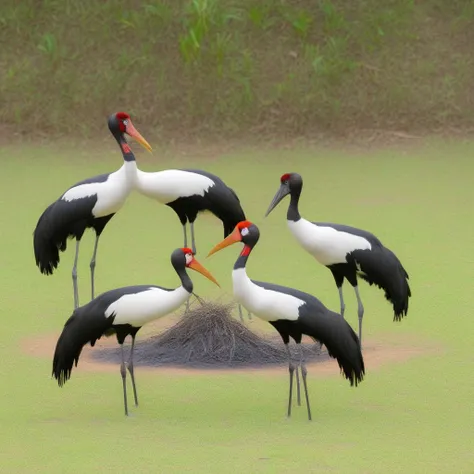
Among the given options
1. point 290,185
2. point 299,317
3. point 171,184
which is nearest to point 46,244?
point 171,184

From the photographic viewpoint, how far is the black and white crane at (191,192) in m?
9.54

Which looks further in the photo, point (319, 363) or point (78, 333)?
point (319, 363)

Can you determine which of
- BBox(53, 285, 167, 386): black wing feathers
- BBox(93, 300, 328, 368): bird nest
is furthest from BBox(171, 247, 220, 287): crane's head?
BBox(93, 300, 328, 368): bird nest

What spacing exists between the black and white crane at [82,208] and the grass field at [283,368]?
1.41ft

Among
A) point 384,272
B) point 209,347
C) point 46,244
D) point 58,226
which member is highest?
point 58,226

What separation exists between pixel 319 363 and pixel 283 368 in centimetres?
23

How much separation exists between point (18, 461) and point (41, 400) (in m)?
1.03

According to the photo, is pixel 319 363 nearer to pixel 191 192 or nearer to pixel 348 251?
pixel 348 251

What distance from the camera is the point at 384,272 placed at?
28.3ft

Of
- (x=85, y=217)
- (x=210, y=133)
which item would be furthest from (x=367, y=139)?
(x=85, y=217)

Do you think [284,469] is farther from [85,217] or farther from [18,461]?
[85,217]

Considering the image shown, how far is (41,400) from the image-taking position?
7.94 meters

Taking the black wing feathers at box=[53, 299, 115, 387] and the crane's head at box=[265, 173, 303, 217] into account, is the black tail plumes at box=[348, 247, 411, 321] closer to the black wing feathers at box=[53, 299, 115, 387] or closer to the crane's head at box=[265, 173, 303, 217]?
the crane's head at box=[265, 173, 303, 217]

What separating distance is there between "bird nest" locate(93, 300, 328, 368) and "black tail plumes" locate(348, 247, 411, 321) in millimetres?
514
